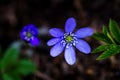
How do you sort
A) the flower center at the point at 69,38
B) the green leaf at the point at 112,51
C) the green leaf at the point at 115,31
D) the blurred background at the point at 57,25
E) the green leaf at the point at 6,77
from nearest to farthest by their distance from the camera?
the green leaf at the point at 112,51
the green leaf at the point at 115,31
the flower center at the point at 69,38
the green leaf at the point at 6,77
the blurred background at the point at 57,25

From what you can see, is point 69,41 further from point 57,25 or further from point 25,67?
point 57,25

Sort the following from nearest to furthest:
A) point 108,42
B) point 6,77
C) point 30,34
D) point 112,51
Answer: point 112,51 < point 108,42 < point 30,34 < point 6,77

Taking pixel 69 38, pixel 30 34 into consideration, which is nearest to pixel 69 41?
pixel 69 38

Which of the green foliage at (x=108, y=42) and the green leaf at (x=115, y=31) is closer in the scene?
the green foliage at (x=108, y=42)

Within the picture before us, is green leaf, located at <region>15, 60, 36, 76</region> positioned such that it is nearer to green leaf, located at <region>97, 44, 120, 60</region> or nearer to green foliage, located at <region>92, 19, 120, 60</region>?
green foliage, located at <region>92, 19, 120, 60</region>

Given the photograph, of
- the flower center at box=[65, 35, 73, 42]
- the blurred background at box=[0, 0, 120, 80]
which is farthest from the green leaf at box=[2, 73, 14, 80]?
the flower center at box=[65, 35, 73, 42]

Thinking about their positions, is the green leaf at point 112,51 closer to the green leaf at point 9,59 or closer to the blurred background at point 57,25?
the blurred background at point 57,25

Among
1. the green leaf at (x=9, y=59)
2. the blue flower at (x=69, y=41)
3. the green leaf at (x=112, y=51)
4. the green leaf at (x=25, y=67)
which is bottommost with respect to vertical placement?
the green leaf at (x=112, y=51)

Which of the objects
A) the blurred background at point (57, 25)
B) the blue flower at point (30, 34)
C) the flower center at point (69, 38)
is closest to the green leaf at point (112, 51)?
the flower center at point (69, 38)
